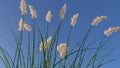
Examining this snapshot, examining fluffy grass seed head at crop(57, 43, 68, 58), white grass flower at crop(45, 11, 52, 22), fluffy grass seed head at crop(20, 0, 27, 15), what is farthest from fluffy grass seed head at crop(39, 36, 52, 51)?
fluffy grass seed head at crop(20, 0, 27, 15)

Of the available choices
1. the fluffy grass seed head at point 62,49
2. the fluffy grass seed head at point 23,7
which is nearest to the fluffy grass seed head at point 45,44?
the fluffy grass seed head at point 62,49

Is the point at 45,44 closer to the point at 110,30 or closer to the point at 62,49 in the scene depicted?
the point at 62,49

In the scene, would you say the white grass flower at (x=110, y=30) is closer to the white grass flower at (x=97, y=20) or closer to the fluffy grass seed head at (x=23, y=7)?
the white grass flower at (x=97, y=20)

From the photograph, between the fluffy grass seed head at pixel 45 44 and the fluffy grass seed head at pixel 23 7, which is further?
the fluffy grass seed head at pixel 23 7

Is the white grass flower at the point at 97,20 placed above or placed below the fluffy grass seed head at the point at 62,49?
above

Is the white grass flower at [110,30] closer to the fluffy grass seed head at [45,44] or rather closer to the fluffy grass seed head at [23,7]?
the fluffy grass seed head at [45,44]

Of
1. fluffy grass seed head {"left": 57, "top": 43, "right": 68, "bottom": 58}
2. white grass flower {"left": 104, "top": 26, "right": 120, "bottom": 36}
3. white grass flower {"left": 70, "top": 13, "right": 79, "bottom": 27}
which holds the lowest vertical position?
fluffy grass seed head {"left": 57, "top": 43, "right": 68, "bottom": 58}

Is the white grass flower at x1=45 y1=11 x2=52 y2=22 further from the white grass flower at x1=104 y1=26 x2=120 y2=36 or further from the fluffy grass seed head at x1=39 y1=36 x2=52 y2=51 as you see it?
the white grass flower at x1=104 y1=26 x2=120 y2=36

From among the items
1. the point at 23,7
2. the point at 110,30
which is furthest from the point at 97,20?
the point at 23,7

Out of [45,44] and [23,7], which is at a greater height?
[23,7]

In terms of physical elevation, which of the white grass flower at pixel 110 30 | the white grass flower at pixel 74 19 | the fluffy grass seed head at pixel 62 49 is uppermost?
the white grass flower at pixel 74 19

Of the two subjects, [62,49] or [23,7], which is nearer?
[62,49]
